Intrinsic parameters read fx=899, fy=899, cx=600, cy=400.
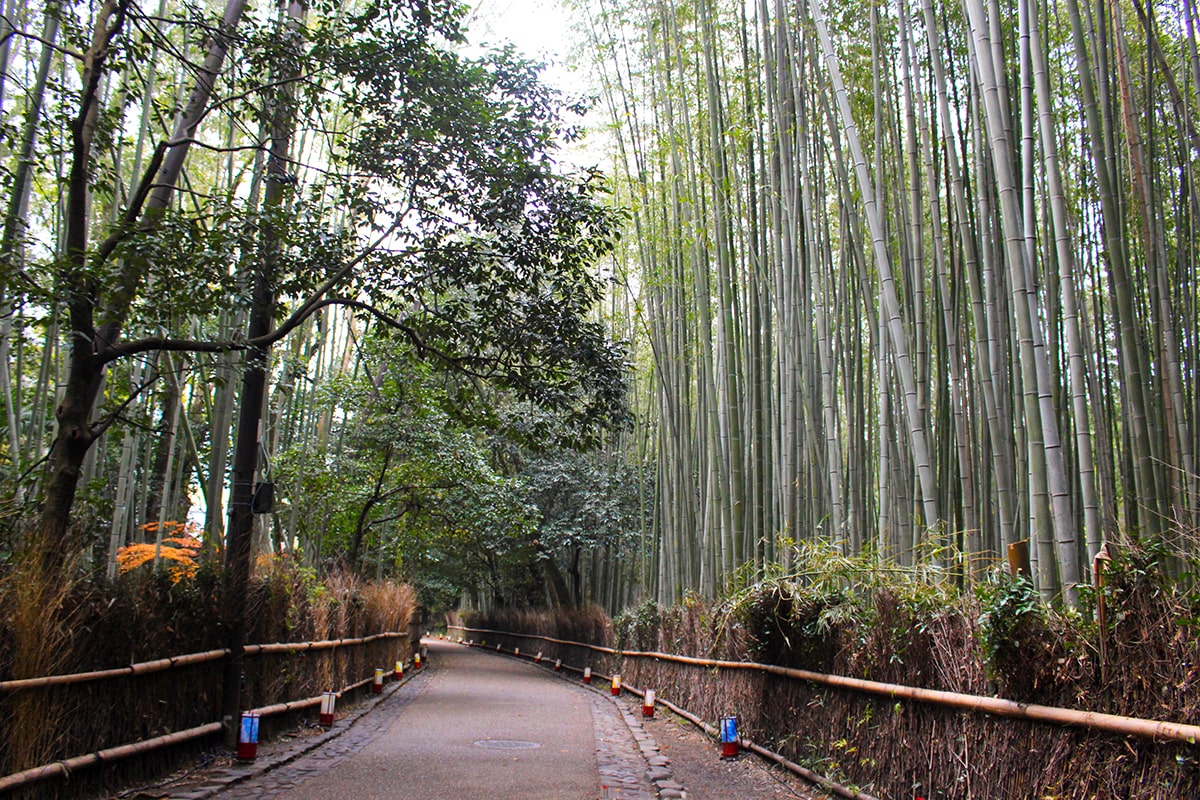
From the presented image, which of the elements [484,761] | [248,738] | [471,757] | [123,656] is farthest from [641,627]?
[123,656]

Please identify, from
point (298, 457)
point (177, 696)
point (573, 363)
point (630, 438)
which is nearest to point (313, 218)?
point (573, 363)

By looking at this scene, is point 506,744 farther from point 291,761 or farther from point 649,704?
point 649,704

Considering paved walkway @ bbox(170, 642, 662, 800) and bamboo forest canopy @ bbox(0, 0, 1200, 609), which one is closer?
bamboo forest canopy @ bbox(0, 0, 1200, 609)

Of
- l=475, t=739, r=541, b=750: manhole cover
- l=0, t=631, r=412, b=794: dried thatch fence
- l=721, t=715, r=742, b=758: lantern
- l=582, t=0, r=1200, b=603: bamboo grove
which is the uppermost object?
l=582, t=0, r=1200, b=603: bamboo grove

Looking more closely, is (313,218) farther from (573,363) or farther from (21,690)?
(21,690)

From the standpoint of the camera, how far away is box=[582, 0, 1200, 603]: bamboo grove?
10.8ft

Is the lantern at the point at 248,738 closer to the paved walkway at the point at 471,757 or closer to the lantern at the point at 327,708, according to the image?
the paved walkway at the point at 471,757

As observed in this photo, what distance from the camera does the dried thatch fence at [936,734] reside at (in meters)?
2.16

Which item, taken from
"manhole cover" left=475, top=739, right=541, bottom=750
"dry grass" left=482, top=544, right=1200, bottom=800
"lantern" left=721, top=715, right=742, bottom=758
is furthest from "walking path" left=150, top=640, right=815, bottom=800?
"dry grass" left=482, top=544, right=1200, bottom=800

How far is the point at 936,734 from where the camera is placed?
3.14m

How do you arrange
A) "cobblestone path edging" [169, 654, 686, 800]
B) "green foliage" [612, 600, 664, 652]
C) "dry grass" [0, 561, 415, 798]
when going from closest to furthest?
"dry grass" [0, 561, 415, 798] < "cobblestone path edging" [169, 654, 686, 800] < "green foliage" [612, 600, 664, 652]

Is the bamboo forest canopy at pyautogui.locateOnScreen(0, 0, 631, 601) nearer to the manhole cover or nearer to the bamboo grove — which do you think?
the bamboo grove

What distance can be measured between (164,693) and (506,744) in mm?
2273

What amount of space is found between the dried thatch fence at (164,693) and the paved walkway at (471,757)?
367 mm
